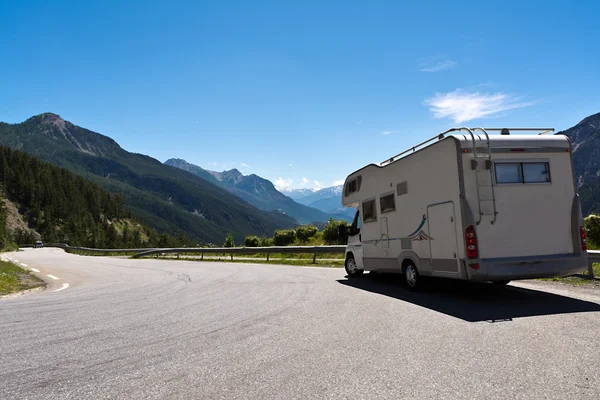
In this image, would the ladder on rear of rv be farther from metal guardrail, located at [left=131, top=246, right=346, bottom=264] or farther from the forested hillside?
the forested hillside

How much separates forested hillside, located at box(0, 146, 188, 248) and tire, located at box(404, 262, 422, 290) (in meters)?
106

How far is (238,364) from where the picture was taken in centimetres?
445

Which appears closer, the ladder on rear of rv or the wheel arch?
the ladder on rear of rv

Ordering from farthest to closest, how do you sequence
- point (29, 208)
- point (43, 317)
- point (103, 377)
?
point (29, 208)
point (43, 317)
point (103, 377)

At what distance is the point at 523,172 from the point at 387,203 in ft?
11.1

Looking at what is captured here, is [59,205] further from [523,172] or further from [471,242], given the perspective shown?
[523,172]

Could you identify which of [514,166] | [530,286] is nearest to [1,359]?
[514,166]

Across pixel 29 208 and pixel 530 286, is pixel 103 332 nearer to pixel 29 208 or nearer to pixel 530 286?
pixel 530 286

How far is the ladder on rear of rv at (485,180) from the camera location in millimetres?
8156

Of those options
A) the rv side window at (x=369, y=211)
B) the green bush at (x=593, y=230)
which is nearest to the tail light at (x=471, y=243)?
the rv side window at (x=369, y=211)

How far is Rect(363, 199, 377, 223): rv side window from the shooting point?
11645 mm

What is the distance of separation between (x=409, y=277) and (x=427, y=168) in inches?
107

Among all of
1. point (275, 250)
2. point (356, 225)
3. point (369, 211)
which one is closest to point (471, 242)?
point (369, 211)

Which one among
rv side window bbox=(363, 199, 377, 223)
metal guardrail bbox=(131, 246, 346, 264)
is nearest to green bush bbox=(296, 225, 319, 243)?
metal guardrail bbox=(131, 246, 346, 264)
